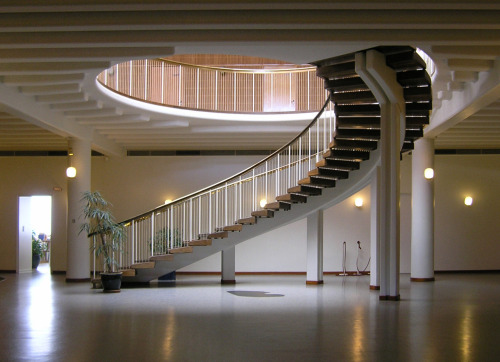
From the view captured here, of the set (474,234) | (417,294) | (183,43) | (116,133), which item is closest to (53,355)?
(183,43)

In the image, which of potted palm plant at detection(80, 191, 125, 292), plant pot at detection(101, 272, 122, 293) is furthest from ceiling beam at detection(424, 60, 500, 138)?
plant pot at detection(101, 272, 122, 293)

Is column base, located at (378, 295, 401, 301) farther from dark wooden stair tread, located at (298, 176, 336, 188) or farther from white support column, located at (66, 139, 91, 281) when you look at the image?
white support column, located at (66, 139, 91, 281)

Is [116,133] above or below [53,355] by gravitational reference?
above

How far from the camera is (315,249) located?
14.3m

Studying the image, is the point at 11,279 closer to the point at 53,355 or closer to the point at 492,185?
the point at 53,355

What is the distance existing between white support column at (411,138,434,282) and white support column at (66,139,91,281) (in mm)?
7757

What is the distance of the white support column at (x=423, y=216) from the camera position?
15.2 metres

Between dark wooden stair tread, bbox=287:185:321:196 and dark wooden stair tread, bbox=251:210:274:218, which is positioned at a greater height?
dark wooden stair tread, bbox=287:185:321:196

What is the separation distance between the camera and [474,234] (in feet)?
58.1

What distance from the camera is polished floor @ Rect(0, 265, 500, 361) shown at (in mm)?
6281

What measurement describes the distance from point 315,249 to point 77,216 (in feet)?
18.0

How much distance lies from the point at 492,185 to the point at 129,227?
32.6ft

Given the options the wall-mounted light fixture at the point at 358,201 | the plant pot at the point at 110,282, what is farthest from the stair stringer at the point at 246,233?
the wall-mounted light fixture at the point at 358,201

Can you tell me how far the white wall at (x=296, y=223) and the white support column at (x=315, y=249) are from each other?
3361 mm
